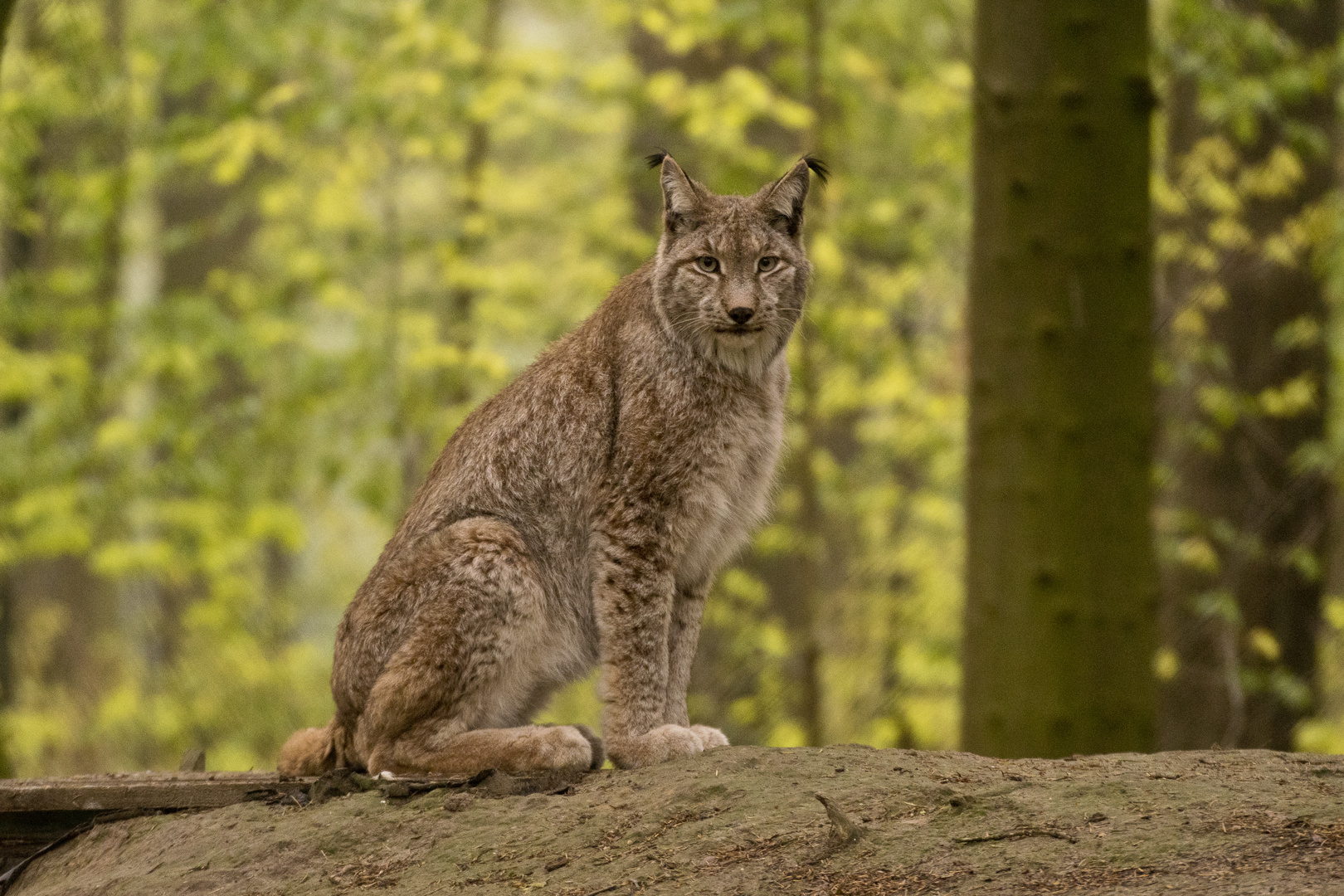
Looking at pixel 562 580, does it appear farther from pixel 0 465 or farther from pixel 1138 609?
pixel 0 465

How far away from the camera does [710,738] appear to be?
4.20 m

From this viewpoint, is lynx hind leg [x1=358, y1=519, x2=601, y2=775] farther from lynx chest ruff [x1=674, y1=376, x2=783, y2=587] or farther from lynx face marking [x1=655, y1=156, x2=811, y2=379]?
lynx face marking [x1=655, y1=156, x2=811, y2=379]

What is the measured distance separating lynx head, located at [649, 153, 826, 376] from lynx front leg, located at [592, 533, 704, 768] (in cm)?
78

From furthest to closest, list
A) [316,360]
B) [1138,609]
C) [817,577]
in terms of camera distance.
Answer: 1. [316,360]
2. [817,577]
3. [1138,609]

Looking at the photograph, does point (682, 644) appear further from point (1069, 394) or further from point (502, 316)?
point (502, 316)

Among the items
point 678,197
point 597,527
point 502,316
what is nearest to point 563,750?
point 597,527

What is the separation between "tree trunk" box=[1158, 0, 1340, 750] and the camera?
315 inches

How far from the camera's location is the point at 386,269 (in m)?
12.1

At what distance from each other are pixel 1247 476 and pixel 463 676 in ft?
19.9

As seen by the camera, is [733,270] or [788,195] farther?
[788,195]

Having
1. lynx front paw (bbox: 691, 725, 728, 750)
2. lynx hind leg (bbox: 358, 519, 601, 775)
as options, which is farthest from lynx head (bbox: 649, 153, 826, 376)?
lynx front paw (bbox: 691, 725, 728, 750)

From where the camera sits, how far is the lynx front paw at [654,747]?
4.07 meters

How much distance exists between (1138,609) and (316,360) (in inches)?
289

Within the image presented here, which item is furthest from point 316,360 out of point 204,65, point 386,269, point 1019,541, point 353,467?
point 1019,541
